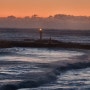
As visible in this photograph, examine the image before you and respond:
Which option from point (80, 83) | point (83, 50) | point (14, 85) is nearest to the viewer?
point (14, 85)

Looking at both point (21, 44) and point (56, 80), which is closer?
point (56, 80)

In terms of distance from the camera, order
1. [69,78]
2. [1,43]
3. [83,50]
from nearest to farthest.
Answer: [69,78] < [83,50] < [1,43]

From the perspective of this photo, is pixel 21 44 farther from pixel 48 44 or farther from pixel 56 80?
pixel 56 80

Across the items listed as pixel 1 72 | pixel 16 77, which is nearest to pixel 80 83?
pixel 16 77

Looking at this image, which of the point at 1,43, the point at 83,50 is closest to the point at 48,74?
the point at 83,50

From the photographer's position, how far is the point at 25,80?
84.5 feet

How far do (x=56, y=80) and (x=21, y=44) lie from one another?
119 ft

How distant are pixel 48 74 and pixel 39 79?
2.89 metres

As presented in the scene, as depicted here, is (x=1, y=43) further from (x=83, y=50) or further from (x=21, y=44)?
(x=83, y=50)

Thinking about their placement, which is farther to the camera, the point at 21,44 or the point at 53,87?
the point at 21,44

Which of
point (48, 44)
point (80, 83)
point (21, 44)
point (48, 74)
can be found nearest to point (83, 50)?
point (48, 44)

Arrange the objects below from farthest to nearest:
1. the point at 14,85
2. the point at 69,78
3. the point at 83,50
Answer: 1. the point at 83,50
2. the point at 69,78
3. the point at 14,85

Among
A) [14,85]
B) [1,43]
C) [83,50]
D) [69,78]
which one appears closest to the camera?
[14,85]

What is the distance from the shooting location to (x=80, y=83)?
2573 cm
